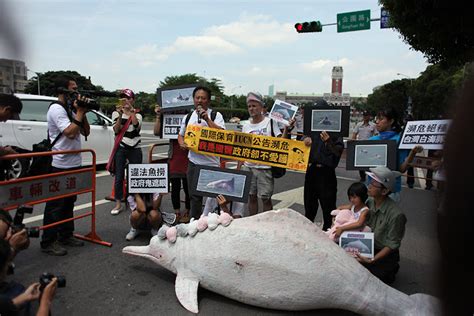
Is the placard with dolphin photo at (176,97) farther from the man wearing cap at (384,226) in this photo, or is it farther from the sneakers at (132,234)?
the man wearing cap at (384,226)

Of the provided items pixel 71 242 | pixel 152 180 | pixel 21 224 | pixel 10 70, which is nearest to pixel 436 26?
pixel 152 180

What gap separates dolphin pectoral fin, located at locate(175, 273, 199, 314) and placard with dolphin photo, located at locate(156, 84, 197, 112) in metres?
2.67

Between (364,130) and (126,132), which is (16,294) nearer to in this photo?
(126,132)

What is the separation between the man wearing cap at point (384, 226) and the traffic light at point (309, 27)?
418 inches

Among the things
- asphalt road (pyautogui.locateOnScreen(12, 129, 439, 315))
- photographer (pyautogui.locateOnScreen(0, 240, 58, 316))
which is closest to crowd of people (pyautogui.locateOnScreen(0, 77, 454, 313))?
asphalt road (pyautogui.locateOnScreen(12, 129, 439, 315))

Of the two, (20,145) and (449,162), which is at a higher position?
(449,162)

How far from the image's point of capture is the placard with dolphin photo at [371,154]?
13.6 ft

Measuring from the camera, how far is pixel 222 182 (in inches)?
162

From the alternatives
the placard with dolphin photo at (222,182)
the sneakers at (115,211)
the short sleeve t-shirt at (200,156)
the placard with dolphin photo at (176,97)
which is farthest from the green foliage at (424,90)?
the placard with dolphin photo at (222,182)

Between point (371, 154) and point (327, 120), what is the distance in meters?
0.62

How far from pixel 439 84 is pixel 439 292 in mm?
35048

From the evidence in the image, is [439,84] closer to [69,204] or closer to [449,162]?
[69,204]

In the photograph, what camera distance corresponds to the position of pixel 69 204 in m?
4.46

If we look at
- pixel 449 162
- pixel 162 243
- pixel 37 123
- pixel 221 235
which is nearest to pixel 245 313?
pixel 221 235
